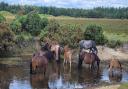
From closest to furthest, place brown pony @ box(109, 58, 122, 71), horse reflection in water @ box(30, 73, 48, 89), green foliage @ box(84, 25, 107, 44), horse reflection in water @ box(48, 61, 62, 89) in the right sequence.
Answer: horse reflection in water @ box(30, 73, 48, 89) → horse reflection in water @ box(48, 61, 62, 89) → brown pony @ box(109, 58, 122, 71) → green foliage @ box(84, 25, 107, 44)

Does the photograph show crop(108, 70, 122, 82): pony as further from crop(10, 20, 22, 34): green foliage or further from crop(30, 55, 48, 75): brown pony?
crop(10, 20, 22, 34): green foliage

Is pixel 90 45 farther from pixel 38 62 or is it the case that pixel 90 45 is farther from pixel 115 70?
pixel 38 62

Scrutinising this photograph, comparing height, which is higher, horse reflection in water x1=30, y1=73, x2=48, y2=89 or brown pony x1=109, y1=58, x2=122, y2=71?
brown pony x1=109, y1=58, x2=122, y2=71

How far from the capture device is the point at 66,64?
32.9 metres

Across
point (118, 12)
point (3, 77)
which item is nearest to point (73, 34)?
point (3, 77)

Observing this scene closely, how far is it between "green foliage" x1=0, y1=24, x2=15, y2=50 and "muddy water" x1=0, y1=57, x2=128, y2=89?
4.28 meters

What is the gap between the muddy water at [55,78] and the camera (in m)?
24.3

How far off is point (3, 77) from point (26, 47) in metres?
15.8

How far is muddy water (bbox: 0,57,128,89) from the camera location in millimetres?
24281

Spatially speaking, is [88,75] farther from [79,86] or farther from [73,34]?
[73,34]

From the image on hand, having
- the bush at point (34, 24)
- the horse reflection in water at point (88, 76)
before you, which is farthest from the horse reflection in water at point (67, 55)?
the bush at point (34, 24)

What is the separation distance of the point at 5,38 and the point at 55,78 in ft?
34.2

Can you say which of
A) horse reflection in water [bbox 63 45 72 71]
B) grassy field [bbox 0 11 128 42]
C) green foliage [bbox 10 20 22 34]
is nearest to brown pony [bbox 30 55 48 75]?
horse reflection in water [bbox 63 45 72 71]

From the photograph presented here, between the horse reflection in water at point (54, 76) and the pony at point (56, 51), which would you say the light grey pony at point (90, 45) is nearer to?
the pony at point (56, 51)
